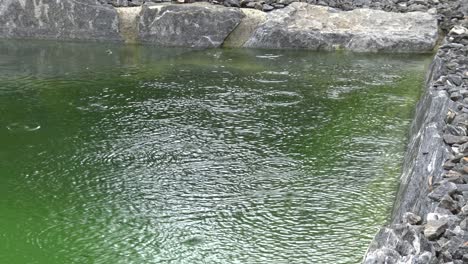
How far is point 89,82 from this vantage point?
6355mm

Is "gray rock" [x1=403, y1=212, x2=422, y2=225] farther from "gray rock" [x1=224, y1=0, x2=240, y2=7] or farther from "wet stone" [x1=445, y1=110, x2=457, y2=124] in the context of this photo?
"gray rock" [x1=224, y1=0, x2=240, y2=7]

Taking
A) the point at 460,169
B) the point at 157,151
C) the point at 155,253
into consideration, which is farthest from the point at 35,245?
the point at 460,169

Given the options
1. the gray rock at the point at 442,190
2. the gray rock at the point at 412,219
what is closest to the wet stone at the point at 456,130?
the gray rock at the point at 442,190

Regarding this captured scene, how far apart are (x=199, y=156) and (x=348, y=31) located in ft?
12.8

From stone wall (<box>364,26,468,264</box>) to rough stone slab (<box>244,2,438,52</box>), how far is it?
8.99 ft

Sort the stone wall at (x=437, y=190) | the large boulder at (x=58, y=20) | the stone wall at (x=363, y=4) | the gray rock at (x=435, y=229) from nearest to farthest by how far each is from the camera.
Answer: the stone wall at (x=437, y=190)
the gray rock at (x=435, y=229)
the large boulder at (x=58, y=20)
the stone wall at (x=363, y=4)

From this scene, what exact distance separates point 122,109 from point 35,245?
2336mm

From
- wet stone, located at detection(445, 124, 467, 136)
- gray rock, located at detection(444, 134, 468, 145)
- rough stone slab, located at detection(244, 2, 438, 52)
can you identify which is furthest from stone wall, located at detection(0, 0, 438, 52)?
gray rock, located at detection(444, 134, 468, 145)

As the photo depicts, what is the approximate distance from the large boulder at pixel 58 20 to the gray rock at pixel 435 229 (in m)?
6.32

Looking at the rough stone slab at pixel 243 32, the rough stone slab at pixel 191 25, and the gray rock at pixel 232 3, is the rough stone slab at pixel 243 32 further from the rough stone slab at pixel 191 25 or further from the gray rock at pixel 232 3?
the gray rock at pixel 232 3

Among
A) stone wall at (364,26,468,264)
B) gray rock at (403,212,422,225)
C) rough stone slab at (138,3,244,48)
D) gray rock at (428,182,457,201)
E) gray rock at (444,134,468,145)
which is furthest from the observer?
rough stone slab at (138,3,244,48)

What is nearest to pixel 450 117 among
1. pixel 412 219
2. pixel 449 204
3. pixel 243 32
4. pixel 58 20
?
pixel 449 204

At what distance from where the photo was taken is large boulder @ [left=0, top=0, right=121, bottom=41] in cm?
820

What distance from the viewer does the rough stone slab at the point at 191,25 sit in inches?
316
